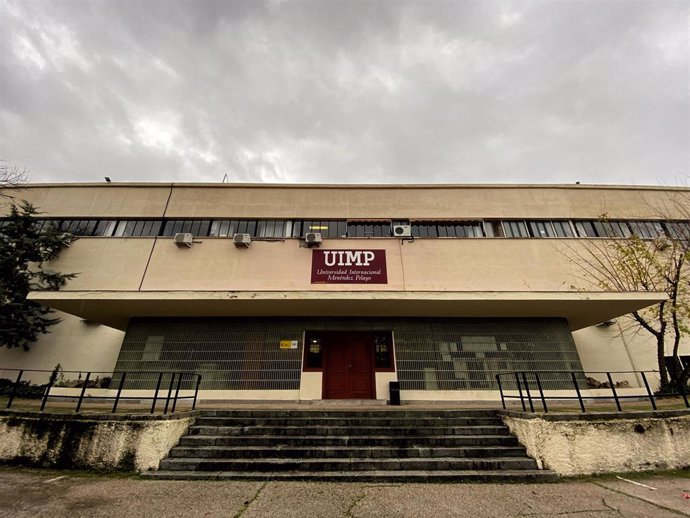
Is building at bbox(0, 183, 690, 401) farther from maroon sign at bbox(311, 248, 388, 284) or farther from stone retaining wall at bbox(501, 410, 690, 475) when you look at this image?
stone retaining wall at bbox(501, 410, 690, 475)

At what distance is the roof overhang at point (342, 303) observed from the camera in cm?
888

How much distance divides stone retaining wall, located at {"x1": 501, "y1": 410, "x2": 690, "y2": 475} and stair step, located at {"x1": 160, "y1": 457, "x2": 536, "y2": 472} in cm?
47

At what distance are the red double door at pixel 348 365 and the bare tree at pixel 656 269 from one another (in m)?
9.28

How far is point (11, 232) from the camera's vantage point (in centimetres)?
1145

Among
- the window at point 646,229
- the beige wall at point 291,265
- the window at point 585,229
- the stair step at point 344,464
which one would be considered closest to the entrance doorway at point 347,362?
the beige wall at point 291,265

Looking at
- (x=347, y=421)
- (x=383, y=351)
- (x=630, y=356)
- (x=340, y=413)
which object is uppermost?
(x=383, y=351)

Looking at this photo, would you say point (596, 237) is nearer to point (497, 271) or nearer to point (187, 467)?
point (497, 271)

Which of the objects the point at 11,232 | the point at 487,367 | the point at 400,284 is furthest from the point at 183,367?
the point at 487,367

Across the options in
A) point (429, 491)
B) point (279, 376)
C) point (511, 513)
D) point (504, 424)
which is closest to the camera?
point (511, 513)

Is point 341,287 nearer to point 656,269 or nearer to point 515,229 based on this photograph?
point 515,229

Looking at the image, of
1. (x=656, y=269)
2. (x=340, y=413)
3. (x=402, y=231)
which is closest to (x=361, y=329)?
(x=340, y=413)

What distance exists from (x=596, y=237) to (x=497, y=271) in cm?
526

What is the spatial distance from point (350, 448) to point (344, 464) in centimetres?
36

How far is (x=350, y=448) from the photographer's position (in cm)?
544
